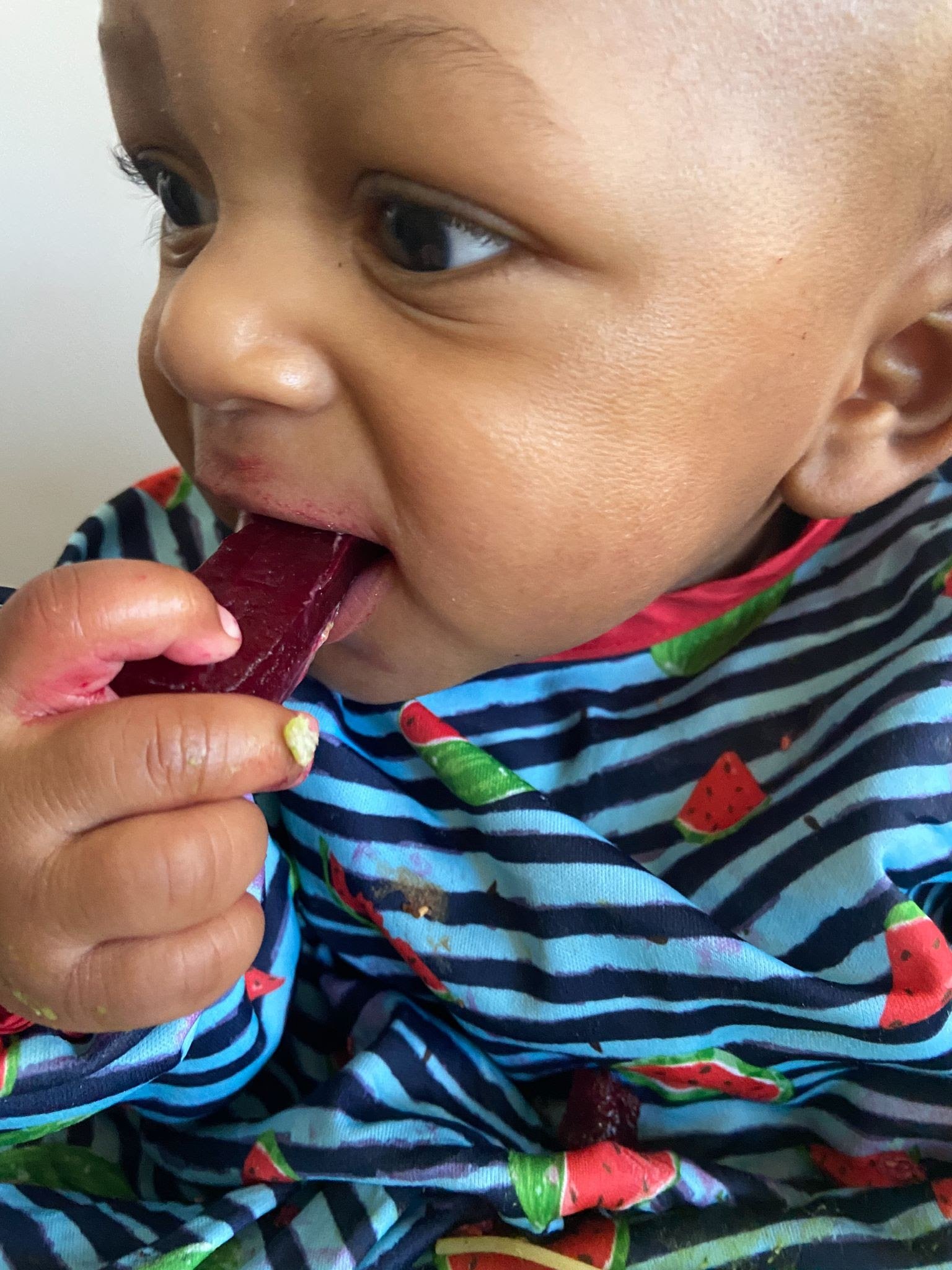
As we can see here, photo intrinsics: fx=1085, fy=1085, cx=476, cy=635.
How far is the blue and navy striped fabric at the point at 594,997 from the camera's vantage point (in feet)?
2.06

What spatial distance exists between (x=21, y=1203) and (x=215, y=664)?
15.6 inches

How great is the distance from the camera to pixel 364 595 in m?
0.57

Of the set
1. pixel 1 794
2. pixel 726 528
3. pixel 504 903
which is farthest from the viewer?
pixel 504 903

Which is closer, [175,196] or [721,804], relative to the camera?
[175,196]

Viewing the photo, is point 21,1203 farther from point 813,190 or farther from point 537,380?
point 813,190

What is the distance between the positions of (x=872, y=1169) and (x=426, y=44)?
0.66 metres

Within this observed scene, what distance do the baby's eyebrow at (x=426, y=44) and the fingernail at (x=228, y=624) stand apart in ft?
0.75

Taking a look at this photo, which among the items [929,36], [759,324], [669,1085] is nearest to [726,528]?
[759,324]

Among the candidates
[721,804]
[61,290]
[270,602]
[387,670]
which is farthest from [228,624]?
[61,290]

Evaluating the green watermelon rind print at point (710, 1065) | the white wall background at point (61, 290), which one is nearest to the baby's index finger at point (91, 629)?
the green watermelon rind print at point (710, 1065)

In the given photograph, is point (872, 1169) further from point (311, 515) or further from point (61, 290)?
point (61, 290)

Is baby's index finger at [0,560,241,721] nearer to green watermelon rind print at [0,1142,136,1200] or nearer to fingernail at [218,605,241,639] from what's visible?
fingernail at [218,605,241,639]

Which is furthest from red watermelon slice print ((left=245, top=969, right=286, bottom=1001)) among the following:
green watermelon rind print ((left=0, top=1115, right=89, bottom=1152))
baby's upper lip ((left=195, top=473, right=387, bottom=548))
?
baby's upper lip ((left=195, top=473, right=387, bottom=548))

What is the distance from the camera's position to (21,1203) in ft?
2.10
